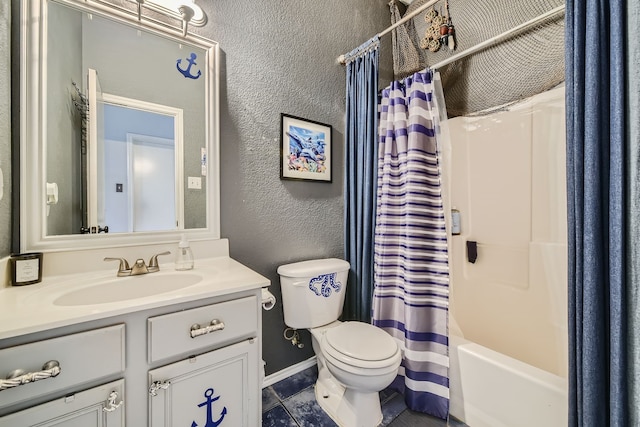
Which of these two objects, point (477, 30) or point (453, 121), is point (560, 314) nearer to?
point (453, 121)

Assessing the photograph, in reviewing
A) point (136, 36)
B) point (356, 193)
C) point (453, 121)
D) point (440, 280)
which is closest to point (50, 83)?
point (136, 36)

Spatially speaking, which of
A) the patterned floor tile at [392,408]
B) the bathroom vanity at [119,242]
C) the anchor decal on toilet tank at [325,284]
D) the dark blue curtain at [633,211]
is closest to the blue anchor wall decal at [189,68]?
the bathroom vanity at [119,242]

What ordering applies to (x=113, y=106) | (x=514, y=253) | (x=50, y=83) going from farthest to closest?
1. (x=514, y=253)
2. (x=113, y=106)
3. (x=50, y=83)

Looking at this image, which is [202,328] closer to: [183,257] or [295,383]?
[183,257]

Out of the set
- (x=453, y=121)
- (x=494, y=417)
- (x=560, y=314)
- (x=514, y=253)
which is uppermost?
(x=453, y=121)

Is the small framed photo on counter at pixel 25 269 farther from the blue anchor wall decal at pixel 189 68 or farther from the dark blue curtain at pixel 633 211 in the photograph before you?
the dark blue curtain at pixel 633 211

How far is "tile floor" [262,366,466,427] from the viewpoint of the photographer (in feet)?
4.25

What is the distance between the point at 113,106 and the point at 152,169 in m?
0.30

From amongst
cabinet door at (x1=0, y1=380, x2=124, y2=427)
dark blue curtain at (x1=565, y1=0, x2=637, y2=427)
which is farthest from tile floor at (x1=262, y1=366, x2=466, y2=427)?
cabinet door at (x1=0, y1=380, x2=124, y2=427)

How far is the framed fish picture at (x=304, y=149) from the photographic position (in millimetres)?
1582

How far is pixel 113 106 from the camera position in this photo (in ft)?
3.77

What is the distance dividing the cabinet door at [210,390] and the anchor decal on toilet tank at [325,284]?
551mm

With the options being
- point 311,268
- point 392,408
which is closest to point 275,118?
point 311,268

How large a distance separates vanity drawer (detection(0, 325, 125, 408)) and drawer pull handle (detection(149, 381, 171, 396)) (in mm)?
104
